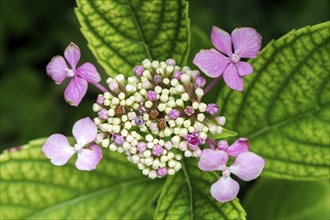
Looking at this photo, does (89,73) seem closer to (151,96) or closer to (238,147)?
(151,96)

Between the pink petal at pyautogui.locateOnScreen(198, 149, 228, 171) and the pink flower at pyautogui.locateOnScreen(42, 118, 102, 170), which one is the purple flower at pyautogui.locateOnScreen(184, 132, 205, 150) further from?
the pink flower at pyautogui.locateOnScreen(42, 118, 102, 170)

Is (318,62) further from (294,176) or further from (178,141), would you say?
(178,141)

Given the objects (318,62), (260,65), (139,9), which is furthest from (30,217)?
(318,62)

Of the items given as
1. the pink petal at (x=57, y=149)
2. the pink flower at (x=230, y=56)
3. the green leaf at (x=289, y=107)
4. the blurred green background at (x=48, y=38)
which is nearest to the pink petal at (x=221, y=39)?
the pink flower at (x=230, y=56)

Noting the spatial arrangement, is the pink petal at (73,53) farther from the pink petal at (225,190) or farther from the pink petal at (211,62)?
the pink petal at (225,190)

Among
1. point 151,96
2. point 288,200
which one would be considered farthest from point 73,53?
point 288,200
